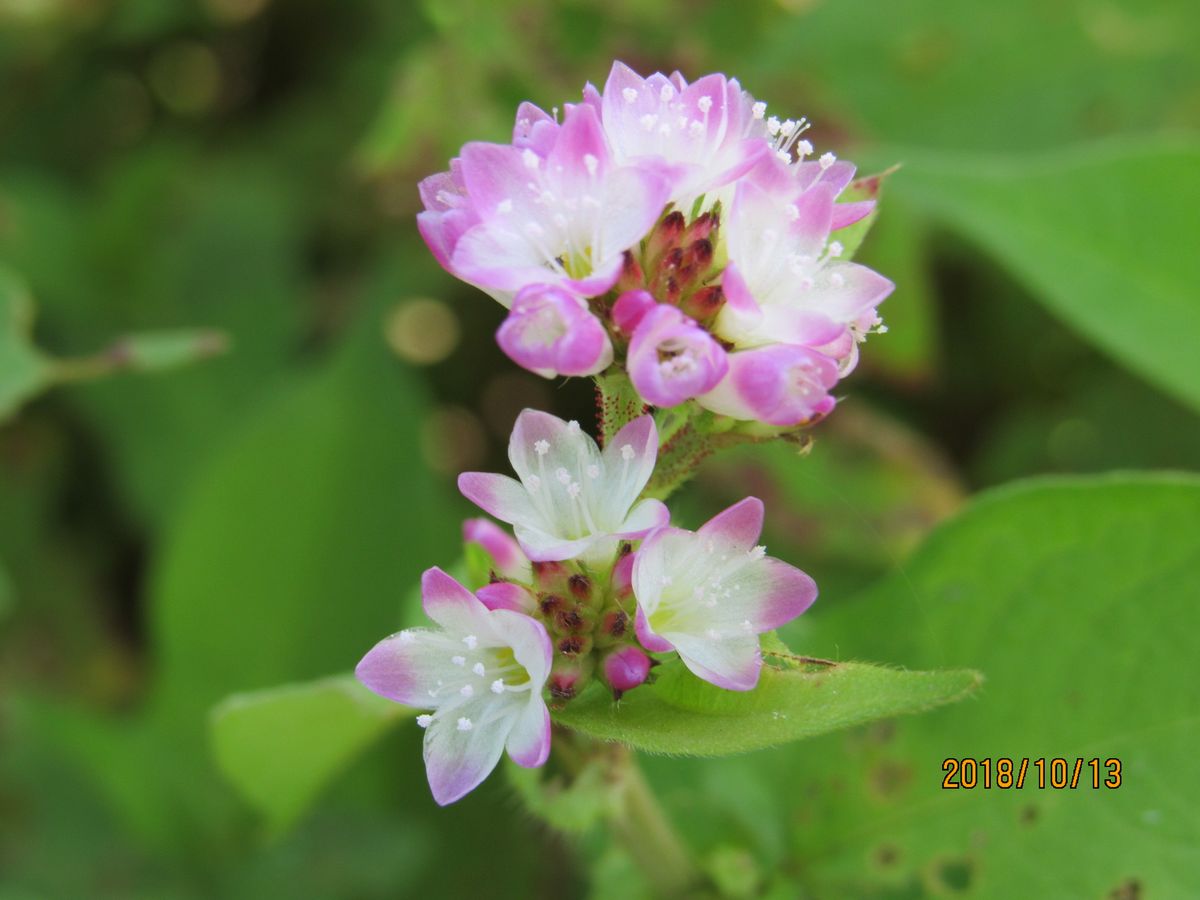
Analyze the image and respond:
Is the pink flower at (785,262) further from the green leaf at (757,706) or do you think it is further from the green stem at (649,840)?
the green stem at (649,840)

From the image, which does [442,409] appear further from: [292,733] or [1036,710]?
[1036,710]

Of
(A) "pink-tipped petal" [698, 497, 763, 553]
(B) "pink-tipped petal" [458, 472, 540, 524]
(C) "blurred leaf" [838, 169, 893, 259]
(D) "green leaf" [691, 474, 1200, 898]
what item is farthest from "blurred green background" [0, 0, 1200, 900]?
(B) "pink-tipped petal" [458, 472, 540, 524]

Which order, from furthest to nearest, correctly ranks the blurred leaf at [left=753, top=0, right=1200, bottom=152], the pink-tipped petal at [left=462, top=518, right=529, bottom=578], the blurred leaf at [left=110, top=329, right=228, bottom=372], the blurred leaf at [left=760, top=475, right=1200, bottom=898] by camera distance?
the blurred leaf at [left=753, top=0, right=1200, bottom=152]
the blurred leaf at [left=110, top=329, right=228, bottom=372]
the blurred leaf at [left=760, top=475, right=1200, bottom=898]
the pink-tipped petal at [left=462, top=518, right=529, bottom=578]

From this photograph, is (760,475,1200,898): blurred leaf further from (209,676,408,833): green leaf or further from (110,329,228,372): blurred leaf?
(110,329,228,372): blurred leaf

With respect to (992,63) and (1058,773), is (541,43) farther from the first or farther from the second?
(1058,773)

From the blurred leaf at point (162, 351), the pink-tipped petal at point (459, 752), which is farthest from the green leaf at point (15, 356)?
the pink-tipped petal at point (459, 752)

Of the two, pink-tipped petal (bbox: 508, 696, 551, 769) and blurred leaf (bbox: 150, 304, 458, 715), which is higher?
pink-tipped petal (bbox: 508, 696, 551, 769)

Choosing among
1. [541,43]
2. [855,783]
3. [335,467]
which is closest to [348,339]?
[335,467]

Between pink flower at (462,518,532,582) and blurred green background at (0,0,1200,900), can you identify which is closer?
pink flower at (462,518,532,582)
